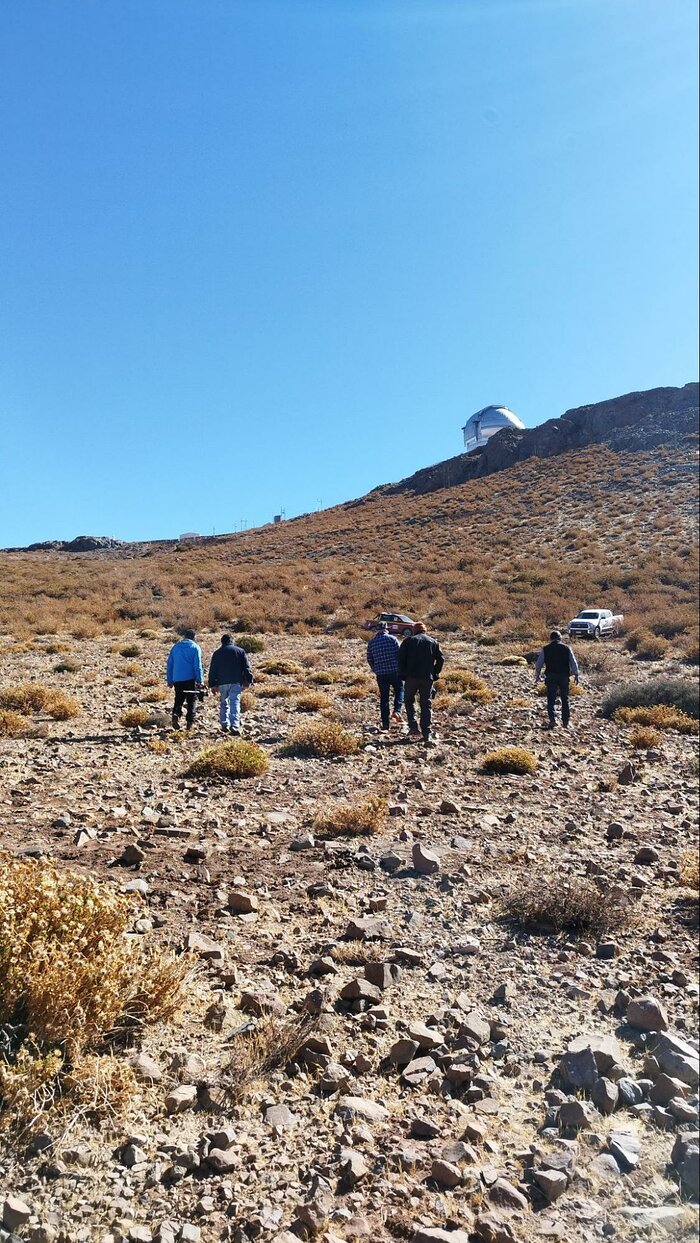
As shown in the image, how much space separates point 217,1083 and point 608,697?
13.2 meters

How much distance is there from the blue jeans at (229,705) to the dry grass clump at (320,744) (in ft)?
5.39

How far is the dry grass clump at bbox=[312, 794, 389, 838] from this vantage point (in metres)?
6.76

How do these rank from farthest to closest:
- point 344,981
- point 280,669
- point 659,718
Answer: point 280,669 < point 659,718 < point 344,981

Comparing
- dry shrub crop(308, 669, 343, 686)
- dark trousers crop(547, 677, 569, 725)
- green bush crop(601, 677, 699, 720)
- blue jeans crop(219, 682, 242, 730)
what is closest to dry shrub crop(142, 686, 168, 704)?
blue jeans crop(219, 682, 242, 730)

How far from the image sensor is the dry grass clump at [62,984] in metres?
2.84

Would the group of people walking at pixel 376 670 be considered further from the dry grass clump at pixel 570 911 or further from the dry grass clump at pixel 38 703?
the dry grass clump at pixel 570 911

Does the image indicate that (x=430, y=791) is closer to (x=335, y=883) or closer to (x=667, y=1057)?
(x=335, y=883)

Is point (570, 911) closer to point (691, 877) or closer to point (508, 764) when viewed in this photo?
point (691, 877)

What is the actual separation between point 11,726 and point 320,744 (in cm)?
467

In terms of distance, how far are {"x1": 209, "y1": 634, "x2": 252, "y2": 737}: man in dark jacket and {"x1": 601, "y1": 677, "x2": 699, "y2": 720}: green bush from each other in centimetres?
749

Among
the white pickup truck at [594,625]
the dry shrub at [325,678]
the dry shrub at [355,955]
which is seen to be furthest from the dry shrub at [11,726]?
the white pickup truck at [594,625]

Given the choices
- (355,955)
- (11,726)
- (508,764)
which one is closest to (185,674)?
(11,726)

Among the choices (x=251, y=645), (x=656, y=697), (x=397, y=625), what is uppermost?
(x=397, y=625)

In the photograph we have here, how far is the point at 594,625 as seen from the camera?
26.5 m
